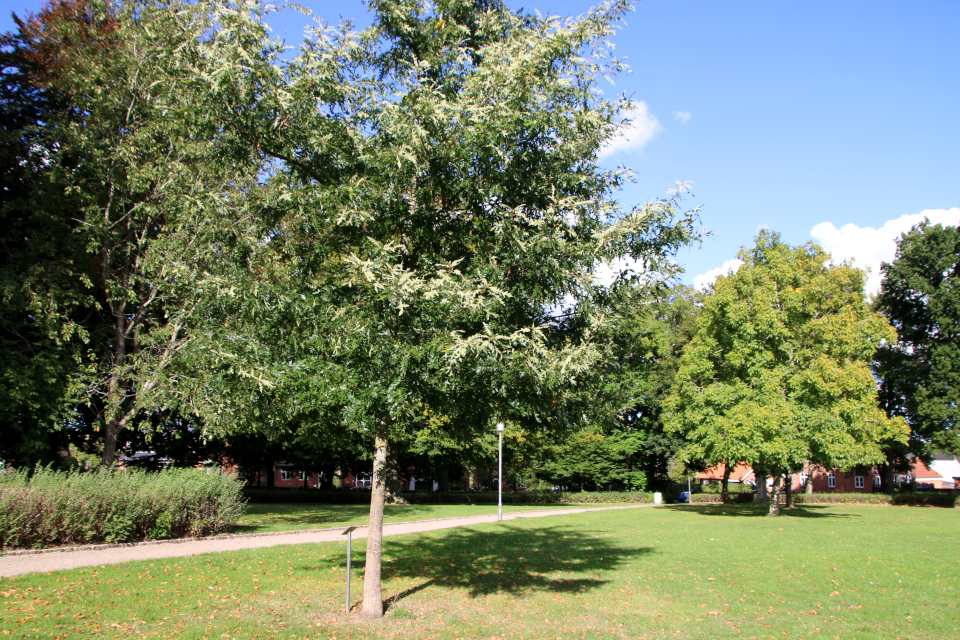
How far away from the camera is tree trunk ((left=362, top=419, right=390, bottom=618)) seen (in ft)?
26.4

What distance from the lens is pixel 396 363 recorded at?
22.5 feet

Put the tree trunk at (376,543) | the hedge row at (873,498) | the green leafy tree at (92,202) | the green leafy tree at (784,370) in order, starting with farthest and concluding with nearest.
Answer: the hedge row at (873,498), the green leafy tree at (784,370), the green leafy tree at (92,202), the tree trunk at (376,543)

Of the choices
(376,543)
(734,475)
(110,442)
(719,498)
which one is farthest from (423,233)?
(734,475)

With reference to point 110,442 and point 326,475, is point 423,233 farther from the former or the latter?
point 326,475

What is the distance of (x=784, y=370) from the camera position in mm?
26875

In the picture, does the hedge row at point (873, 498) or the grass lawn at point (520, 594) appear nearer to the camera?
the grass lawn at point (520, 594)

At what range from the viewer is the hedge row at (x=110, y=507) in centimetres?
1192

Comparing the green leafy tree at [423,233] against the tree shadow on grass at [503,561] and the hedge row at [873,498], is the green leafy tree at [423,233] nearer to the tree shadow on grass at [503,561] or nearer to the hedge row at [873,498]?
the tree shadow on grass at [503,561]

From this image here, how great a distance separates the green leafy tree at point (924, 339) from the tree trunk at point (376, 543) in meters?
37.7

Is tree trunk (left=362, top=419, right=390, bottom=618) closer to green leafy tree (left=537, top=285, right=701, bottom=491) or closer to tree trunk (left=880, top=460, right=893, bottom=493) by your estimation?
A: green leafy tree (left=537, top=285, right=701, bottom=491)

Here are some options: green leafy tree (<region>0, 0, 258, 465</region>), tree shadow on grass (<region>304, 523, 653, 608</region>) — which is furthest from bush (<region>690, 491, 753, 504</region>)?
green leafy tree (<region>0, 0, 258, 465</region>)

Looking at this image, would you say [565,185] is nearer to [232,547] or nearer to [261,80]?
[261,80]

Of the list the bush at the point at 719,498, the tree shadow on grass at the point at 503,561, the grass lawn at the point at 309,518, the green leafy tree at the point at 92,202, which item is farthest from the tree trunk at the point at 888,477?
the green leafy tree at the point at 92,202

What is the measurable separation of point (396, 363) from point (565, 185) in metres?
3.60
